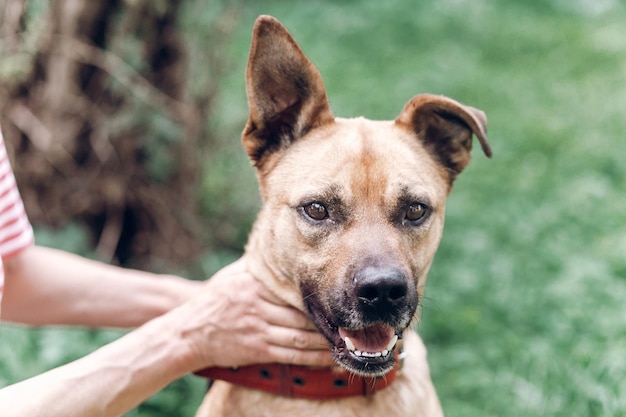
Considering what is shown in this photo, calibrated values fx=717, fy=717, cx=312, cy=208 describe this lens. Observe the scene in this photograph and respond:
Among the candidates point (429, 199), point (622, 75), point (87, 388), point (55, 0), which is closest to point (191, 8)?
point (55, 0)

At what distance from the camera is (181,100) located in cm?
505

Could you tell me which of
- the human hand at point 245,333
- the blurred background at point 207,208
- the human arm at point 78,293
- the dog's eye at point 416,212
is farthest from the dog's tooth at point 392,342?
the blurred background at point 207,208

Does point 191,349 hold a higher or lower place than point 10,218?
lower

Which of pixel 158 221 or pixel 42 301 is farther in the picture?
pixel 158 221

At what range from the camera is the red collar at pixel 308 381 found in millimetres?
2678

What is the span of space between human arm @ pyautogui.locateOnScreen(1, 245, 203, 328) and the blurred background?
760 millimetres

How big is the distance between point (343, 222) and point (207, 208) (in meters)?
3.21

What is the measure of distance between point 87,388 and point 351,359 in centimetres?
94

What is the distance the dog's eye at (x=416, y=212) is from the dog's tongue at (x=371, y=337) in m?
0.45

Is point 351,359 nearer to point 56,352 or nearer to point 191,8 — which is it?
point 56,352

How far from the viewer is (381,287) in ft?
7.96

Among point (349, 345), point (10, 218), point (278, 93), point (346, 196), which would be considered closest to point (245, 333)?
point (349, 345)

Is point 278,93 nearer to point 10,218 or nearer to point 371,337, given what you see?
point 371,337

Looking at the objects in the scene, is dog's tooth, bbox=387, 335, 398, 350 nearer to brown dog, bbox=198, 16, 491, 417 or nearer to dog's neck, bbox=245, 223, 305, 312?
brown dog, bbox=198, 16, 491, 417
